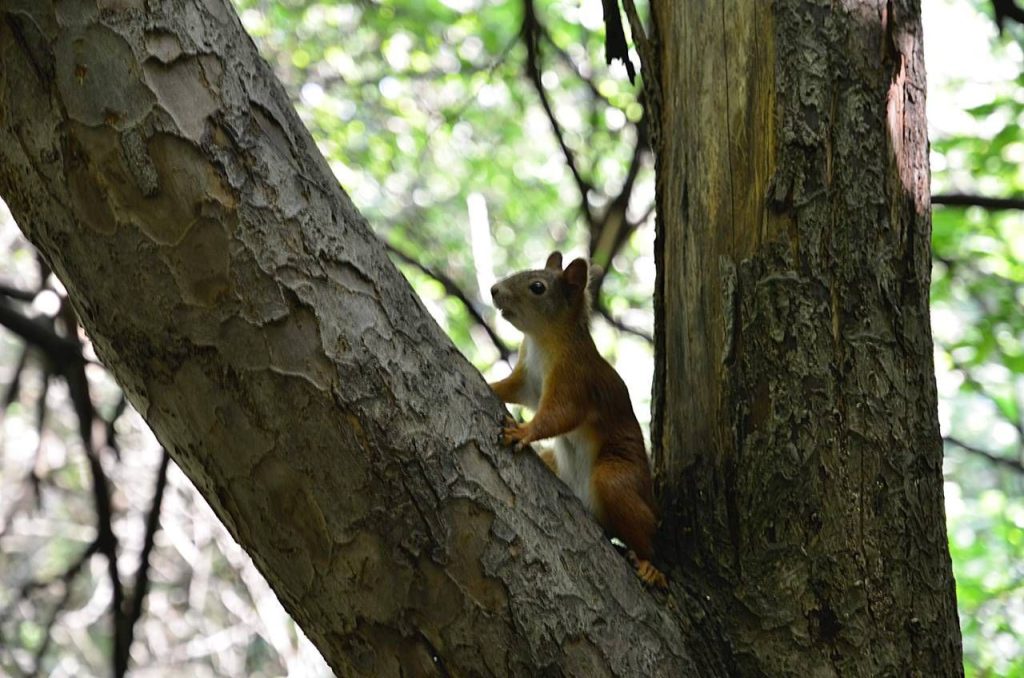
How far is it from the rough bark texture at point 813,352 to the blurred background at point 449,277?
119 centimetres

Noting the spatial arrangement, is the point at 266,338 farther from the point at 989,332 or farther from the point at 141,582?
the point at 989,332

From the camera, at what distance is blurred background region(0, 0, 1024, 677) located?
4.43 metres

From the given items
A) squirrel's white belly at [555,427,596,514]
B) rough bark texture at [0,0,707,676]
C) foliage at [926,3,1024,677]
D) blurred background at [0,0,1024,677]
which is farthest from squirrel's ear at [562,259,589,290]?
rough bark texture at [0,0,707,676]

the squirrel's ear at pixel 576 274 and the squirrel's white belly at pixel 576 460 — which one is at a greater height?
the squirrel's ear at pixel 576 274

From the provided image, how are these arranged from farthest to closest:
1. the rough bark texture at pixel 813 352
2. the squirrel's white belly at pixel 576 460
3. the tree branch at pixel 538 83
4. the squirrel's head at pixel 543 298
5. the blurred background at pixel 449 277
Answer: the blurred background at pixel 449 277 → the tree branch at pixel 538 83 → the squirrel's head at pixel 543 298 → the squirrel's white belly at pixel 576 460 → the rough bark texture at pixel 813 352

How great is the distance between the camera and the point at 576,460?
335cm

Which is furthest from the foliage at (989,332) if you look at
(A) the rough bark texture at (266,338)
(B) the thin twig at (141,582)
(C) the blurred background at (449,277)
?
(B) the thin twig at (141,582)

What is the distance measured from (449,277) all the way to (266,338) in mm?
4913

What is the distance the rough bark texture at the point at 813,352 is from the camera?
213 cm

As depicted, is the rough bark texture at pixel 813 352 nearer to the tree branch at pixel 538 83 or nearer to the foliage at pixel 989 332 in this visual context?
the foliage at pixel 989 332

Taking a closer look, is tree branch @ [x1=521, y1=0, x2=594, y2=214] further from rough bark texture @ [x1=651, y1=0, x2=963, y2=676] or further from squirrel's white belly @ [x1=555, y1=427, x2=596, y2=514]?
rough bark texture @ [x1=651, y1=0, x2=963, y2=676]

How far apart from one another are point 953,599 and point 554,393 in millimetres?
1386

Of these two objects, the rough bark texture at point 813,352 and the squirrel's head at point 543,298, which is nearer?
the rough bark texture at point 813,352

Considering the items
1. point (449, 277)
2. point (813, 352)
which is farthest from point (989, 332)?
point (449, 277)
